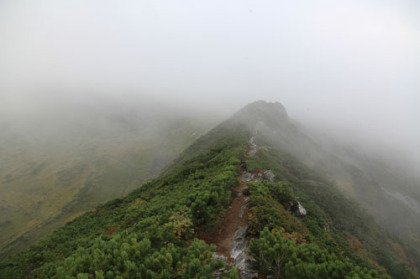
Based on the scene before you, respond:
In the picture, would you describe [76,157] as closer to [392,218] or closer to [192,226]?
[192,226]

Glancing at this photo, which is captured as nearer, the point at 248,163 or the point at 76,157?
the point at 248,163

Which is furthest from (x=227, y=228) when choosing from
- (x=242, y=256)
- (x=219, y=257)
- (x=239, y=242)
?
(x=242, y=256)

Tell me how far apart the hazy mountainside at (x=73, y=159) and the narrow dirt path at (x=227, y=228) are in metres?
52.3

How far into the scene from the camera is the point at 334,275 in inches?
412

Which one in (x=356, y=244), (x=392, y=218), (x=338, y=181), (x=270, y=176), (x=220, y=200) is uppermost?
(x=220, y=200)

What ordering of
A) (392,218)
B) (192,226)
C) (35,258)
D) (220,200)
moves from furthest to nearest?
(392,218)
(35,258)
(220,200)
(192,226)

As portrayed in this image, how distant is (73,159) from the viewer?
104 metres

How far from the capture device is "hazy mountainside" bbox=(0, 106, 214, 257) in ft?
213

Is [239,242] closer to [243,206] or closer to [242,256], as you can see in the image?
[242,256]

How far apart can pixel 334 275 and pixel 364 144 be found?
163m

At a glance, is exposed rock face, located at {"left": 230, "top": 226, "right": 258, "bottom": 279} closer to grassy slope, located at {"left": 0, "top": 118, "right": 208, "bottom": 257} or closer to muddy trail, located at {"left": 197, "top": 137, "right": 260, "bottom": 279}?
muddy trail, located at {"left": 197, "top": 137, "right": 260, "bottom": 279}

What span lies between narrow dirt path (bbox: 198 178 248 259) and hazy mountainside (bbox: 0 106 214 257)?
5230 cm

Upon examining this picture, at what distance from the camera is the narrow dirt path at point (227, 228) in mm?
15534

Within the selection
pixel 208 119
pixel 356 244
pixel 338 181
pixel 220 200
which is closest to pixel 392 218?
pixel 338 181
